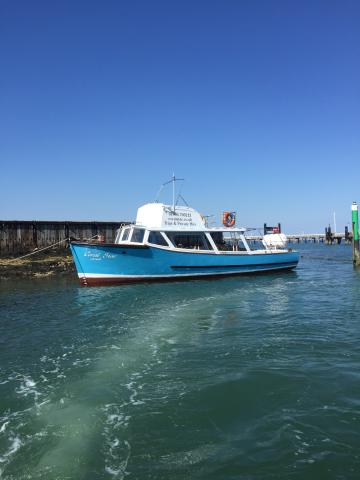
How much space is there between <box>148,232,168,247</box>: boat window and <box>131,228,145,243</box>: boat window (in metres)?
0.45

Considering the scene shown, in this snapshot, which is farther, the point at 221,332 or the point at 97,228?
the point at 97,228

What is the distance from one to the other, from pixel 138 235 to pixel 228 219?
6.88 m

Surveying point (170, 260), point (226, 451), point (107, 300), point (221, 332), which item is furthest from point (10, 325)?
point (170, 260)

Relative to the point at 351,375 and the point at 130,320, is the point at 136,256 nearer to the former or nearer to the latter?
the point at 130,320

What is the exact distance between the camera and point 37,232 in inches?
1294

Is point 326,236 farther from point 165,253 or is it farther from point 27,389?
point 27,389

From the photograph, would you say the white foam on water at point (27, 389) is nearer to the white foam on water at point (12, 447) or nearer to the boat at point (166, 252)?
the white foam on water at point (12, 447)

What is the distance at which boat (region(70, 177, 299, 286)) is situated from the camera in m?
21.1

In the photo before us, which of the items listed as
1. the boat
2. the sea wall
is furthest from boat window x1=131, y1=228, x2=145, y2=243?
the sea wall

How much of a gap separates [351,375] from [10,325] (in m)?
9.45

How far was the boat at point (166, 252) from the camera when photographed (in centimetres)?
2112

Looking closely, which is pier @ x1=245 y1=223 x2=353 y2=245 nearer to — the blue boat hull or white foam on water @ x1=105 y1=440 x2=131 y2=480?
the blue boat hull

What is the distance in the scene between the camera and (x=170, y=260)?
22484 millimetres

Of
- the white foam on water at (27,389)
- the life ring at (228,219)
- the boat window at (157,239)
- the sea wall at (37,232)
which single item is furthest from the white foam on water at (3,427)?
the sea wall at (37,232)
